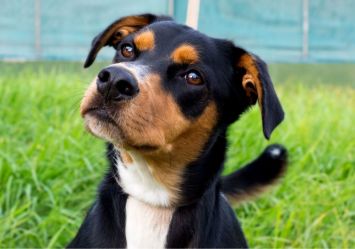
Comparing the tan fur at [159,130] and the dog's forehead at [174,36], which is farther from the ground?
the dog's forehead at [174,36]

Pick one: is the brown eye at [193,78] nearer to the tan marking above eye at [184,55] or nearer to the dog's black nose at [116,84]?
the tan marking above eye at [184,55]

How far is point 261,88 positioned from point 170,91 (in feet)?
1.21

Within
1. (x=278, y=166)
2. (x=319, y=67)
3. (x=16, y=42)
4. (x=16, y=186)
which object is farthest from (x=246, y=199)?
(x=319, y=67)

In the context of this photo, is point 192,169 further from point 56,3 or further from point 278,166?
point 56,3

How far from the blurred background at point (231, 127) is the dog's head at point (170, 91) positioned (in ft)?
1.25

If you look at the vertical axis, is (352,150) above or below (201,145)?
below

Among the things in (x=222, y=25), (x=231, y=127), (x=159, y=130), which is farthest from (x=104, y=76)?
(x=222, y=25)

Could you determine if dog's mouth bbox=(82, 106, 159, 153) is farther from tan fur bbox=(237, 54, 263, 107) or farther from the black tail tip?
the black tail tip

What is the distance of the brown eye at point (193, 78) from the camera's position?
2.71m

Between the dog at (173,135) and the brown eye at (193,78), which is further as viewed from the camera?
the brown eye at (193,78)

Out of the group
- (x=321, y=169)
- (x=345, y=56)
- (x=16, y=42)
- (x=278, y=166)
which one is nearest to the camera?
(x=278, y=166)

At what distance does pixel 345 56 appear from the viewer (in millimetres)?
8234

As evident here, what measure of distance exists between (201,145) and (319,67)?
21.6 ft

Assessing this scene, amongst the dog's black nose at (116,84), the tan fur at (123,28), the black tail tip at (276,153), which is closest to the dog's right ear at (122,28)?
the tan fur at (123,28)
